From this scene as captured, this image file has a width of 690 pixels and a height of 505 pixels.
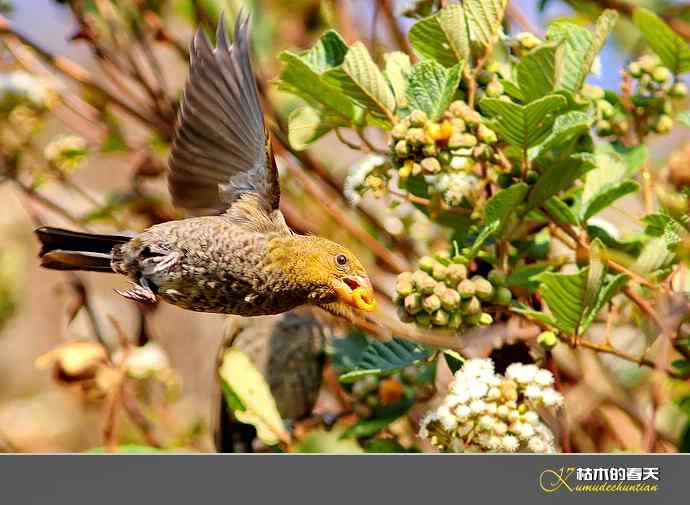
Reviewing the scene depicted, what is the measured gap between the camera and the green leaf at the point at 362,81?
1755mm

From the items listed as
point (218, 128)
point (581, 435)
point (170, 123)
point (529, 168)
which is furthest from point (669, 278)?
point (170, 123)

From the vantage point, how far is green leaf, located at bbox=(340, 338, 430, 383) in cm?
184

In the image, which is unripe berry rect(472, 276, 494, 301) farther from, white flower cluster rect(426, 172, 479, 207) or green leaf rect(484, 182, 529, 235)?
white flower cluster rect(426, 172, 479, 207)

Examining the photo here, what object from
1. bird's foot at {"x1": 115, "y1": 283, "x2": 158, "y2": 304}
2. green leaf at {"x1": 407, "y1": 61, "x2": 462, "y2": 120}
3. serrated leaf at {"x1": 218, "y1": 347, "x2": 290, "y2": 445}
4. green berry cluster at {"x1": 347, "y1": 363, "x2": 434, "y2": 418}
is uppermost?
green leaf at {"x1": 407, "y1": 61, "x2": 462, "y2": 120}

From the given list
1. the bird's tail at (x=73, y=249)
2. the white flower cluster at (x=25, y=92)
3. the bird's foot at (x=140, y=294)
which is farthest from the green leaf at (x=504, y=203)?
the white flower cluster at (x=25, y=92)

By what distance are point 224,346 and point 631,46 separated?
60.1 inches

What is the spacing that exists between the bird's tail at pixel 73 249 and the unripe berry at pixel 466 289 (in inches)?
32.5

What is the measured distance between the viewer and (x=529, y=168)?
1.85 meters

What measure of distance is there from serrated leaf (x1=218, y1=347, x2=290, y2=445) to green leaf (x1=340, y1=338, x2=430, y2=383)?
31 centimetres

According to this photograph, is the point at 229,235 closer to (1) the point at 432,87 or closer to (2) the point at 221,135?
(2) the point at 221,135

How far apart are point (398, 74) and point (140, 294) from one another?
630mm

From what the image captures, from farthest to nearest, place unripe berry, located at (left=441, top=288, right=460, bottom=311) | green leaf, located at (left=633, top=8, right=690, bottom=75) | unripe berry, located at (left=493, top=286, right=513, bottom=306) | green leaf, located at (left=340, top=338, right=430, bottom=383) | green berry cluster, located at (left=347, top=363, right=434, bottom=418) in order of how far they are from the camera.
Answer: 1. green berry cluster, located at (left=347, top=363, right=434, bottom=418)
2. green leaf, located at (left=633, top=8, right=690, bottom=75)
3. green leaf, located at (left=340, top=338, right=430, bottom=383)
4. unripe berry, located at (left=493, top=286, right=513, bottom=306)
5. unripe berry, located at (left=441, top=288, right=460, bottom=311)

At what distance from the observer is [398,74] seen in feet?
6.22

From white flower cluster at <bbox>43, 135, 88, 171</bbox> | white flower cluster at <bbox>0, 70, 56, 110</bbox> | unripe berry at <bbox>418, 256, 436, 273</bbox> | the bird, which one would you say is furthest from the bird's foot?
white flower cluster at <bbox>0, 70, 56, 110</bbox>
